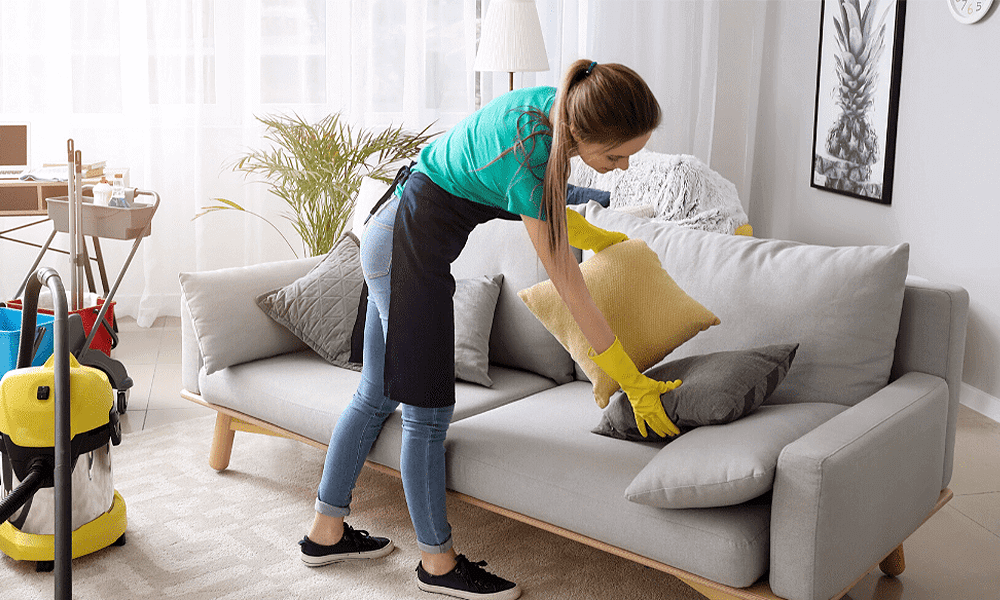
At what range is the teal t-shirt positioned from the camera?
5.50ft

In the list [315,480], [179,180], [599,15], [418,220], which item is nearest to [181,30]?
[179,180]

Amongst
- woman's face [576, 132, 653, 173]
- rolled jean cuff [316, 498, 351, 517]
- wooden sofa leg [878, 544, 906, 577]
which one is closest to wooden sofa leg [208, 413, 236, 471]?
rolled jean cuff [316, 498, 351, 517]

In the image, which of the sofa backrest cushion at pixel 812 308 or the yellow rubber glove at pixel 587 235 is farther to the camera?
the yellow rubber glove at pixel 587 235

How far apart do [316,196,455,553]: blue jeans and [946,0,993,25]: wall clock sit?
259cm

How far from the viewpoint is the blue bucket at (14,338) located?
8.87 ft

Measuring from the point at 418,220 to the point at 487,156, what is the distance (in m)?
0.24

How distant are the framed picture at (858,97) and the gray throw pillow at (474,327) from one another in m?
2.39

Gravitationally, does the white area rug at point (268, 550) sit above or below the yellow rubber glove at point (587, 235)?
below

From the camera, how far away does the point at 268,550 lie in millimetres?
2283

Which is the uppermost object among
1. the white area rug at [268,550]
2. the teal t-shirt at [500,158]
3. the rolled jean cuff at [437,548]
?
the teal t-shirt at [500,158]

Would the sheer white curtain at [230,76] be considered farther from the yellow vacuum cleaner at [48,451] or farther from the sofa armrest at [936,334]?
the sofa armrest at [936,334]

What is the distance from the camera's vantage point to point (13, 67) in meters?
4.43

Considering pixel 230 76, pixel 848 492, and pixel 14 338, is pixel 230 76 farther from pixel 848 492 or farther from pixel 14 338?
pixel 848 492

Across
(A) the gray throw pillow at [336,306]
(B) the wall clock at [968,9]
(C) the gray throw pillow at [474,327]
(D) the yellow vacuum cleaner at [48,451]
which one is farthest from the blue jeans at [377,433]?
(B) the wall clock at [968,9]
